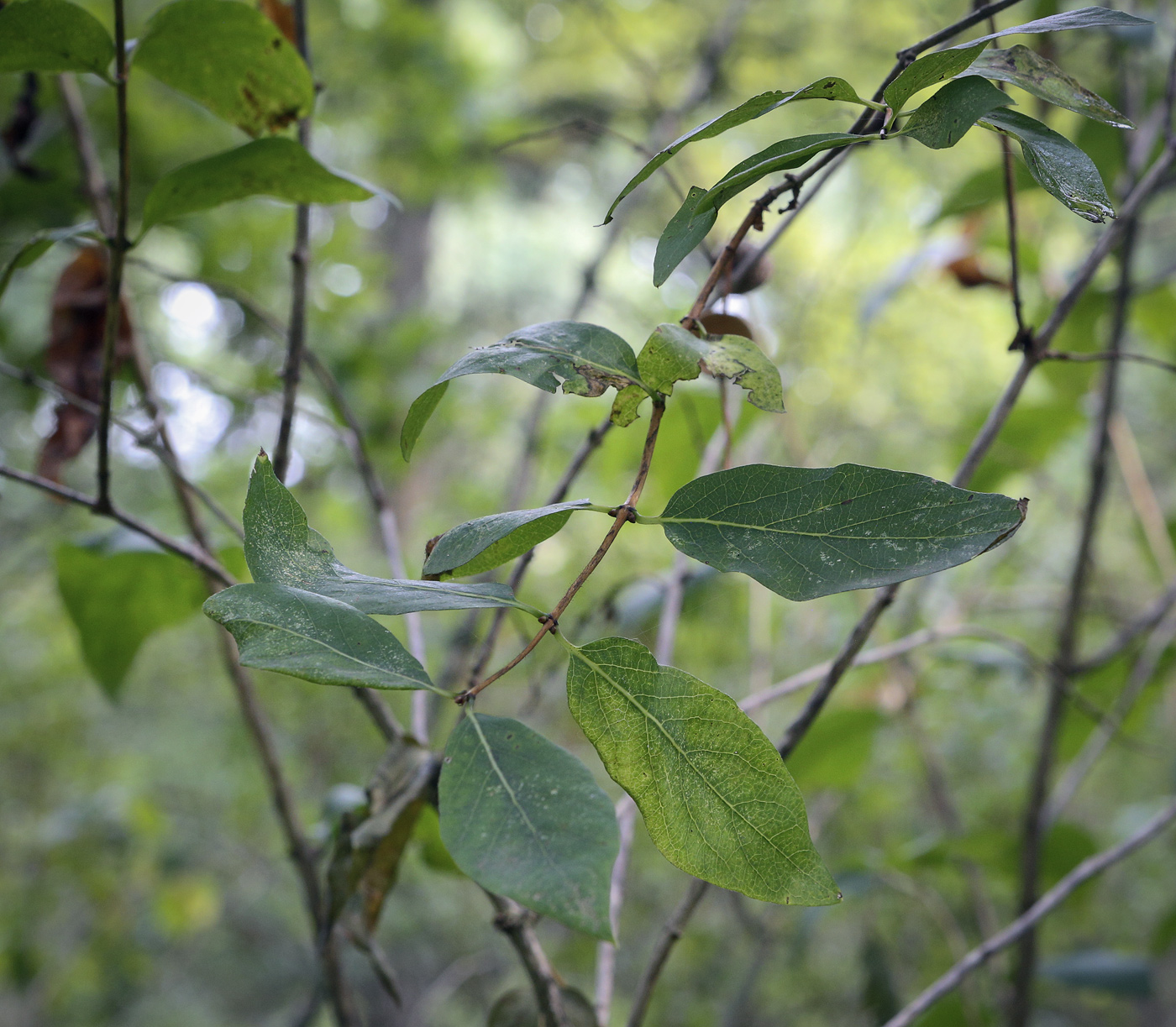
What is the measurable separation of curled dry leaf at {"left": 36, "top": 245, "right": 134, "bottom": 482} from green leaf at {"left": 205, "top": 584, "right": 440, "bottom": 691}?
1.41ft

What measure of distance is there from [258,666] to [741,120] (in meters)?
0.19

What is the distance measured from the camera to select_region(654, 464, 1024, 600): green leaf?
21 cm

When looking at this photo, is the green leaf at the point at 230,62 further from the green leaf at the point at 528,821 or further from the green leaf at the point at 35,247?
the green leaf at the point at 528,821

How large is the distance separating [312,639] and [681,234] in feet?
0.50

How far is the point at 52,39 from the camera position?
0.35 m

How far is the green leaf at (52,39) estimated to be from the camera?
1.10ft

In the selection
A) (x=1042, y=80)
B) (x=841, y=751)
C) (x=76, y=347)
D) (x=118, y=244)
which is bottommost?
(x=841, y=751)

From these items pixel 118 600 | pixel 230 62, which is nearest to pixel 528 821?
pixel 230 62

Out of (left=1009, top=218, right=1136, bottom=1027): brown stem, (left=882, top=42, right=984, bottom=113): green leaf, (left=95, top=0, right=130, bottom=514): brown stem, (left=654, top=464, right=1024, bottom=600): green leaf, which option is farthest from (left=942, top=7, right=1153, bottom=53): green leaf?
(left=1009, top=218, right=1136, bottom=1027): brown stem

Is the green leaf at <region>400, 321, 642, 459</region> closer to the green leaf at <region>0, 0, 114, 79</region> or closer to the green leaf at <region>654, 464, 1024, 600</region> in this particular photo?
the green leaf at <region>654, 464, 1024, 600</region>

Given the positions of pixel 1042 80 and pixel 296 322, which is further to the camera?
pixel 296 322

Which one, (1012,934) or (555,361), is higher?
(555,361)

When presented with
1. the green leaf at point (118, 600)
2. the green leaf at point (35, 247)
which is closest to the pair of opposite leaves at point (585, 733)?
the green leaf at point (35, 247)

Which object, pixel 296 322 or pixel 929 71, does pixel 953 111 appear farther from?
pixel 296 322
